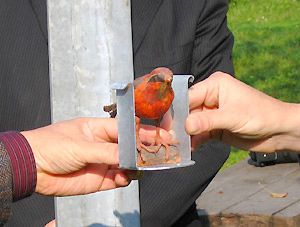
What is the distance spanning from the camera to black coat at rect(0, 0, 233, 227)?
2.90 m

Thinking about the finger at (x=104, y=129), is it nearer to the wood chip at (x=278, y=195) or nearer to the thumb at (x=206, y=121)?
the thumb at (x=206, y=121)

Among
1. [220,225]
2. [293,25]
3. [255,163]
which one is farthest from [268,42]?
[220,225]

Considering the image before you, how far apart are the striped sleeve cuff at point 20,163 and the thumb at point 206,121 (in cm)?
33

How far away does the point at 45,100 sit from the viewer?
9.57ft

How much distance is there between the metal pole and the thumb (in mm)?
218

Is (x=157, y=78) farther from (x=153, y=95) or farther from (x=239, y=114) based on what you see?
(x=239, y=114)

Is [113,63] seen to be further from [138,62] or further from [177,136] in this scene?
[138,62]

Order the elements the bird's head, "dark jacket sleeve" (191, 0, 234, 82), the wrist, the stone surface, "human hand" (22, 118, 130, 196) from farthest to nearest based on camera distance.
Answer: the stone surface, "dark jacket sleeve" (191, 0, 234, 82), the wrist, "human hand" (22, 118, 130, 196), the bird's head

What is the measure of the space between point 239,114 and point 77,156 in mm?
427

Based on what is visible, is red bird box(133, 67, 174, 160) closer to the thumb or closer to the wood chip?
the thumb

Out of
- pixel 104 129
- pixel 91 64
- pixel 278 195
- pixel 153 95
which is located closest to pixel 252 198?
pixel 278 195

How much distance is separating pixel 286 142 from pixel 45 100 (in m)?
0.82

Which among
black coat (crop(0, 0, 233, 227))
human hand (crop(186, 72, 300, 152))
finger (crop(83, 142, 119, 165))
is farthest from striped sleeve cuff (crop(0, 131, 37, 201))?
black coat (crop(0, 0, 233, 227))

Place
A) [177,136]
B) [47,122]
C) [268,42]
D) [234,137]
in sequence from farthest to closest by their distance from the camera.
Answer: [268,42]
[47,122]
[234,137]
[177,136]
